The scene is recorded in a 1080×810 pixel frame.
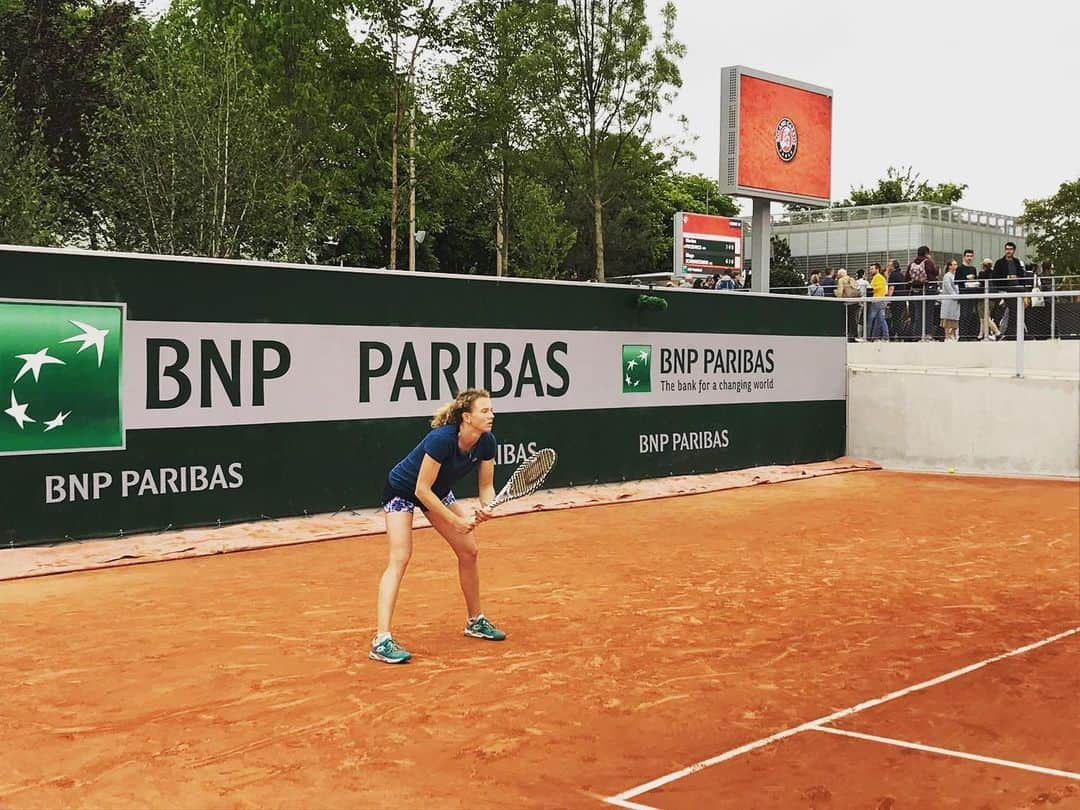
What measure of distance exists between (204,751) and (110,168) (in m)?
26.4

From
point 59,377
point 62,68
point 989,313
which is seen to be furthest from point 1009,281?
point 62,68

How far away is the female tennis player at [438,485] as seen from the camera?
7.39 meters

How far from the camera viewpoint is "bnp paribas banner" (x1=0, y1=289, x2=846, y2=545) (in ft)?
39.2

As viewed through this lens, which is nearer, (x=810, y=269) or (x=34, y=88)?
(x=34, y=88)

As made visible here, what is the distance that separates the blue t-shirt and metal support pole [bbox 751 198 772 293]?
18.1 meters

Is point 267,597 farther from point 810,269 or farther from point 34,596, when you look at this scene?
point 810,269

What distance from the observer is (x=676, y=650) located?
794cm

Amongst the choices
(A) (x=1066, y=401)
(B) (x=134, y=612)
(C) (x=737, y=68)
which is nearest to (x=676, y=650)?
(B) (x=134, y=612)

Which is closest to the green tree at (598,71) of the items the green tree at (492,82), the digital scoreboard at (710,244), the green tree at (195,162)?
the green tree at (492,82)

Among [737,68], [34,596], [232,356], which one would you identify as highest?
[737,68]

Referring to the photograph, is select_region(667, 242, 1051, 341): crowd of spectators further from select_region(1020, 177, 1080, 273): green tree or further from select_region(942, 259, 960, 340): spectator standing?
select_region(1020, 177, 1080, 273): green tree

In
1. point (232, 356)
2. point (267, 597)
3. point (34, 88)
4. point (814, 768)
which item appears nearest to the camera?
point (814, 768)

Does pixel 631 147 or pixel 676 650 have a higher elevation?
pixel 631 147

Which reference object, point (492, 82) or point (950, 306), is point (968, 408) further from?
point (492, 82)
